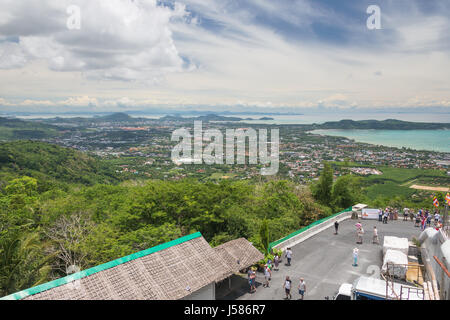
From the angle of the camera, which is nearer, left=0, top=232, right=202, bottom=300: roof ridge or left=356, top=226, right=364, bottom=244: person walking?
left=0, top=232, right=202, bottom=300: roof ridge

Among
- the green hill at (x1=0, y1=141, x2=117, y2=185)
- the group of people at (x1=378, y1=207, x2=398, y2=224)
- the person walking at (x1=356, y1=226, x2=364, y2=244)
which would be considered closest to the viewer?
the person walking at (x1=356, y1=226, x2=364, y2=244)

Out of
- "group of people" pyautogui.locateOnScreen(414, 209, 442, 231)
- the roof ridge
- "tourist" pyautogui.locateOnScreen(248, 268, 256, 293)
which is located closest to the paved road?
"tourist" pyautogui.locateOnScreen(248, 268, 256, 293)

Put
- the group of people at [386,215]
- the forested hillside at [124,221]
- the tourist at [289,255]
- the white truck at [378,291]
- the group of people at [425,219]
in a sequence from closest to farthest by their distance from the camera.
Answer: the white truck at [378,291] < the forested hillside at [124,221] < the tourist at [289,255] < the group of people at [425,219] < the group of people at [386,215]

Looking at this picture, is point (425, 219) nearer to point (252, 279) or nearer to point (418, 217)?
point (418, 217)

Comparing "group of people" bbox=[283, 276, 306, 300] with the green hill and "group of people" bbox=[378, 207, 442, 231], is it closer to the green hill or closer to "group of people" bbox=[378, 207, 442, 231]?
"group of people" bbox=[378, 207, 442, 231]

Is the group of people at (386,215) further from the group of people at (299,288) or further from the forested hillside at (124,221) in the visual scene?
the group of people at (299,288)

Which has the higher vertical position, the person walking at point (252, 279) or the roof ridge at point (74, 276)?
the roof ridge at point (74, 276)


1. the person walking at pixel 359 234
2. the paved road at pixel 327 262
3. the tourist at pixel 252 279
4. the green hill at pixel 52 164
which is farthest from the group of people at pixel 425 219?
the green hill at pixel 52 164

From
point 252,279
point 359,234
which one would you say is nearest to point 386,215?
point 359,234
